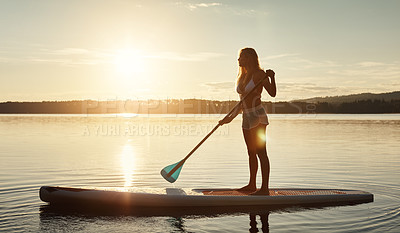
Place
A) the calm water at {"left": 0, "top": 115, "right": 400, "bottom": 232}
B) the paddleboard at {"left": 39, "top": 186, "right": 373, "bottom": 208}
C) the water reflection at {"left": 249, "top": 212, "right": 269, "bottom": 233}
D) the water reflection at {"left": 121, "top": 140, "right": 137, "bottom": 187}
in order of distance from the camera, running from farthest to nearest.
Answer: the water reflection at {"left": 121, "top": 140, "right": 137, "bottom": 187} < the paddleboard at {"left": 39, "top": 186, "right": 373, "bottom": 208} < the calm water at {"left": 0, "top": 115, "right": 400, "bottom": 232} < the water reflection at {"left": 249, "top": 212, "right": 269, "bottom": 233}

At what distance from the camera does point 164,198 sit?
7.37 metres

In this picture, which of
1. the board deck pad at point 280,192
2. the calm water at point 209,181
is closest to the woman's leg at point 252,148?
the board deck pad at point 280,192

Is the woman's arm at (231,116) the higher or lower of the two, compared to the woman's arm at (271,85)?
lower

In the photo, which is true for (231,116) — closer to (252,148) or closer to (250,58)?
(252,148)

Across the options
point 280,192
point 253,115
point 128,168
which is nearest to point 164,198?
point 253,115

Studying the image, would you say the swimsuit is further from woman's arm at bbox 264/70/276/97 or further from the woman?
woman's arm at bbox 264/70/276/97

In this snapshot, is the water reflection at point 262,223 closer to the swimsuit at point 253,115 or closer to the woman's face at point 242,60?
the swimsuit at point 253,115

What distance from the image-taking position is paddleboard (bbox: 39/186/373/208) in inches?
289

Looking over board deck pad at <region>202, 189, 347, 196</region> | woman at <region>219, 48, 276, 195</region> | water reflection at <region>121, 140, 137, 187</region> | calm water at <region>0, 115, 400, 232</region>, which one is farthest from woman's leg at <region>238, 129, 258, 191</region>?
water reflection at <region>121, 140, 137, 187</region>

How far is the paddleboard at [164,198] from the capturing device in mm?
7328

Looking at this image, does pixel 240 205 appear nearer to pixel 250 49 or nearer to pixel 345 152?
pixel 250 49

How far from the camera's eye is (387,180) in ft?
36.1

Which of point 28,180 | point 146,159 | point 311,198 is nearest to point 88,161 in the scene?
point 146,159

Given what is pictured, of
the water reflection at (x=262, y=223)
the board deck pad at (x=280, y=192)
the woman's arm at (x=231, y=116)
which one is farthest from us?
the board deck pad at (x=280, y=192)
